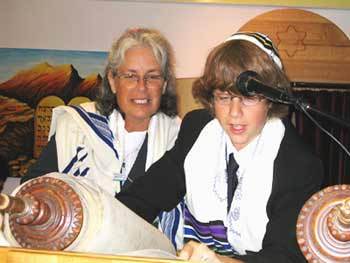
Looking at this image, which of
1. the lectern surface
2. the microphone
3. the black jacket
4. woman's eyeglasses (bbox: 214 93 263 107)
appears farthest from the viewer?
woman's eyeglasses (bbox: 214 93 263 107)

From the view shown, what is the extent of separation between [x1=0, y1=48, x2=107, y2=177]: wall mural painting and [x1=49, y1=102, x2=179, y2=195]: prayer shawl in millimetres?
989

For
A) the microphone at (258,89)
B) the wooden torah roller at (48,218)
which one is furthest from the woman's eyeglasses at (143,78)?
the wooden torah roller at (48,218)

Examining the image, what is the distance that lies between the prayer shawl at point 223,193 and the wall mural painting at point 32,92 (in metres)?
1.56

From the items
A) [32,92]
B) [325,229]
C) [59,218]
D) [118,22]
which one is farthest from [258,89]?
[32,92]

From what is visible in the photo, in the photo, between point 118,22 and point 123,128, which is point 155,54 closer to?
point 123,128

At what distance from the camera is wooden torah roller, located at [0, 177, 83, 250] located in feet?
2.12

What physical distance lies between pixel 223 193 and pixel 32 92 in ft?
6.04

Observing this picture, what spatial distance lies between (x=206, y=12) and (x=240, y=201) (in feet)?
5.64

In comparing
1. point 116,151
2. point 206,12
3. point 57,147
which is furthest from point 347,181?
point 57,147

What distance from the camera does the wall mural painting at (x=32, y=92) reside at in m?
2.75

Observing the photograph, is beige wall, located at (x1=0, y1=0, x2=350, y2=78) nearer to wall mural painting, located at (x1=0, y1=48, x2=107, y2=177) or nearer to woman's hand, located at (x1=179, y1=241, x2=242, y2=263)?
wall mural painting, located at (x1=0, y1=48, x2=107, y2=177)

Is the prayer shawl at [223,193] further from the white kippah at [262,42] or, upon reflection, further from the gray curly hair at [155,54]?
the gray curly hair at [155,54]

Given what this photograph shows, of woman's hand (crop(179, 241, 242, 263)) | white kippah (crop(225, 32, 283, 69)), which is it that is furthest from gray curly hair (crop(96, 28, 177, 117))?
woman's hand (crop(179, 241, 242, 263))

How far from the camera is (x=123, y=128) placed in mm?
1748
